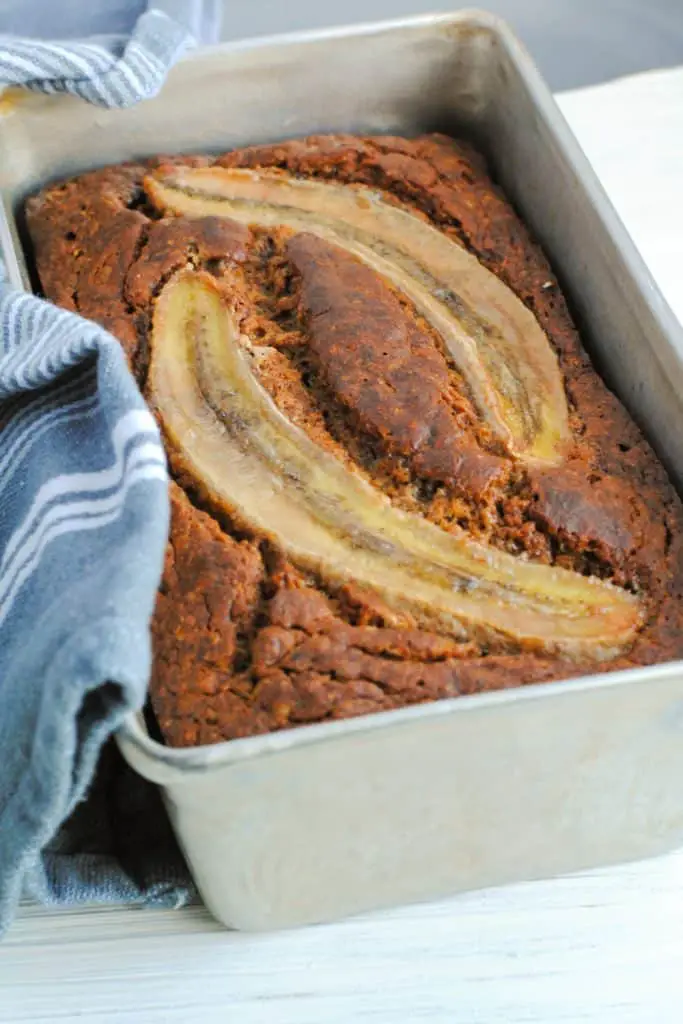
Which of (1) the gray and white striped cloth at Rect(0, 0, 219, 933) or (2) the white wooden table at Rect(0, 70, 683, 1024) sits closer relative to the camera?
(1) the gray and white striped cloth at Rect(0, 0, 219, 933)

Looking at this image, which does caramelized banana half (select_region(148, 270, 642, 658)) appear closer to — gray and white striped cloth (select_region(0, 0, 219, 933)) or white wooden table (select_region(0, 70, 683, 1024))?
gray and white striped cloth (select_region(0, 0, 219, 933))

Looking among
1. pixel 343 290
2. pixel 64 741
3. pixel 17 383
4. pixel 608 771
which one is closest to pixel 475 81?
pixel 343 290

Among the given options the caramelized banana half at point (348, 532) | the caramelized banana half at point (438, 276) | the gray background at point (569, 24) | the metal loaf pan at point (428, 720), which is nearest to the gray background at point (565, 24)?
the gray background at point (569, 24)

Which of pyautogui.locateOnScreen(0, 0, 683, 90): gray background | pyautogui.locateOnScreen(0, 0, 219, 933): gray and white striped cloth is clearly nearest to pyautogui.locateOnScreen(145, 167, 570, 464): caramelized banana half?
pyautogui.locateOnScreen(0, 0, 219, 933): gray and white striped cloth

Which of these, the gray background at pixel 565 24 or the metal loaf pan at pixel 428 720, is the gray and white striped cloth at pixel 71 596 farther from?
the gray background at pixel 565 24

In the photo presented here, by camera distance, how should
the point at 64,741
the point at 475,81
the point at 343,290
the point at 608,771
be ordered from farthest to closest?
the point at 475,81 → the point at 343,290 → the point at 608,771 → the point at 64,741

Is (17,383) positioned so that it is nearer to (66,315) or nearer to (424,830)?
(66,315)

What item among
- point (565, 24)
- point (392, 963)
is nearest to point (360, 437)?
point (392, 963)

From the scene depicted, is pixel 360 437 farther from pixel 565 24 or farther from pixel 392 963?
pixel 565 24
